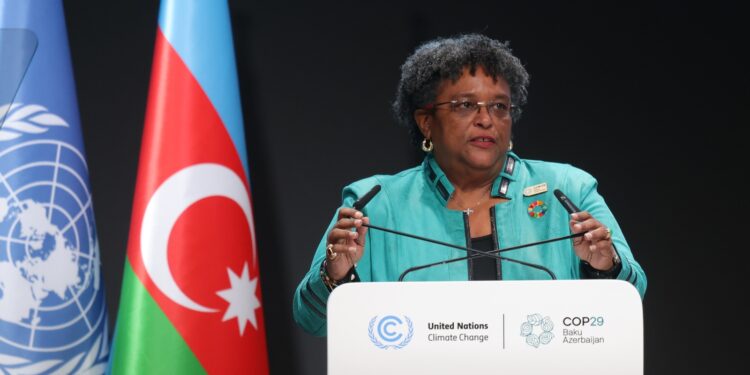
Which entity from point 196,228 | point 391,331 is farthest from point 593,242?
point 196,228

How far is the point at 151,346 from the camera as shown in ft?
7.64

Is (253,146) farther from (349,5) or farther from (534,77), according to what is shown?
(534,77)

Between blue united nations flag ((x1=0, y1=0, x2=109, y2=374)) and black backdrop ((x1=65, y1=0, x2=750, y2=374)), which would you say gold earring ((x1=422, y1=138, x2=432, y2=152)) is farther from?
blue united nations flag ((x1=0, y1=0, x2=109, y2=374))

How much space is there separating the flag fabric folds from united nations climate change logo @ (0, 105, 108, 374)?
11 centimetres

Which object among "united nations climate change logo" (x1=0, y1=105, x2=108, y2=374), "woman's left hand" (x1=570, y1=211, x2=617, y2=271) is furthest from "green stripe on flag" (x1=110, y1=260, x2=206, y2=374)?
"woman's left hand" (x1=570, y1=211, x2=617, y2=271)

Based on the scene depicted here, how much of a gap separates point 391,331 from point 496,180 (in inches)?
29.6

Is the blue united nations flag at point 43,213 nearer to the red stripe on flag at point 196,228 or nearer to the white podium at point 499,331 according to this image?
the red stripe on flag at point 196,228

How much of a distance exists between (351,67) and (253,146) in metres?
0.45

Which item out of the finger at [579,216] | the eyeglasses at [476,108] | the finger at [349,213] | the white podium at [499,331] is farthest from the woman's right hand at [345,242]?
the eyeglasses at [476,108]

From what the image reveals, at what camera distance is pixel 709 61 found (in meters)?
3.06

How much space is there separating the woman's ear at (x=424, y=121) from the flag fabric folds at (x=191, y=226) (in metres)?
0.58

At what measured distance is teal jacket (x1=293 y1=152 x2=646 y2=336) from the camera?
6.28 ft

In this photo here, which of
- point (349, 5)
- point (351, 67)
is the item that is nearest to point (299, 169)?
point (351, 67)

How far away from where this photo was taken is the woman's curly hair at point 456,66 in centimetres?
208
